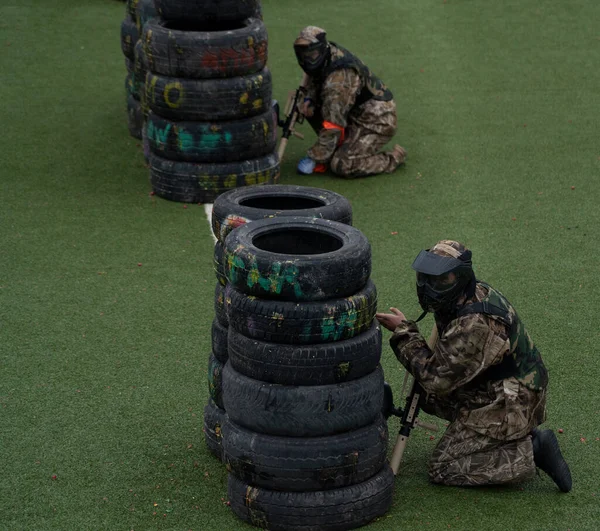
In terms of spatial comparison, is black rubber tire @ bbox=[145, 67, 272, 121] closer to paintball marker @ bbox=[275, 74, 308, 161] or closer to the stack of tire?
the stack of tire

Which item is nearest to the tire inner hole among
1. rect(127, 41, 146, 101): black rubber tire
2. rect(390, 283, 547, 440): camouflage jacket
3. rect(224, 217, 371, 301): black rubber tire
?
rect(224, 217, 371, 301): black rubber tire

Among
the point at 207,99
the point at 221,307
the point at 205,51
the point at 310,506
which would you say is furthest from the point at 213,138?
the point at 310,506

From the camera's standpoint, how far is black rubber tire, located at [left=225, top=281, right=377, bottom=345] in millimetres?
4473

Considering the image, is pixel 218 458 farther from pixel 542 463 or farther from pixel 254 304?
pixel 542 463

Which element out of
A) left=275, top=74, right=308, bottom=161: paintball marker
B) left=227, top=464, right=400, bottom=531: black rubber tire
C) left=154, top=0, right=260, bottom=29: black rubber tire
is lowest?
left=275, top=74, right=308, bottom=161: paintball marker

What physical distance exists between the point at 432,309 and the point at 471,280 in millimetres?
235

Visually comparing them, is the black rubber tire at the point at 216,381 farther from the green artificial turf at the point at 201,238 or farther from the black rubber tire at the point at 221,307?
the green artificial turf at the point at 201,238

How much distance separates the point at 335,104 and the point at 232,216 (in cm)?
497

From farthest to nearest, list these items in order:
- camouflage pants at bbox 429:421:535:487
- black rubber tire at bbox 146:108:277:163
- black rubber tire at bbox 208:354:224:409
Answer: black rubber tire at bbox 146:108:277:163 → black rubber tire at bbox 208:354:224:409 → camouflage pants at bbox 429:421:535:487

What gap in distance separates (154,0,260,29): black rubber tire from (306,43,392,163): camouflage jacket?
1.08 m

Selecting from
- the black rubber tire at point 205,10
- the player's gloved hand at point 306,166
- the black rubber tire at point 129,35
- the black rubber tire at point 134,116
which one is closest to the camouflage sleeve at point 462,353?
the black rubber tire at point 205,10

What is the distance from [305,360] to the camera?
452 cm

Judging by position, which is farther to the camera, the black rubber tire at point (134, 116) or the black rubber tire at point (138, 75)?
the black rubber tire at point (134, 116)

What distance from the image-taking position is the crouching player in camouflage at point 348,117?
990 centimetres
